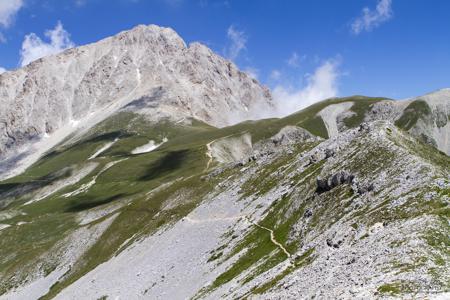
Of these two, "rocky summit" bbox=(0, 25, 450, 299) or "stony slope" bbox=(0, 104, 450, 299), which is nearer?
"rocky summit" bbox=(0, 25, 450, 299)

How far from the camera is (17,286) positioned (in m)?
132

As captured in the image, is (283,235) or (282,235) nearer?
(283,235)

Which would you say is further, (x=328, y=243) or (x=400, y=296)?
(x=328, y=243)

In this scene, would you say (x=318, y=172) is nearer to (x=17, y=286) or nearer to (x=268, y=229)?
(x=268, y=229)

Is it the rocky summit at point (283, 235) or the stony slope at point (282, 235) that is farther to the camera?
the stony slope at point (282, 235)

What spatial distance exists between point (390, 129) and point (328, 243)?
35.4 meters

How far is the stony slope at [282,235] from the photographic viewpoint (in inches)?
1687

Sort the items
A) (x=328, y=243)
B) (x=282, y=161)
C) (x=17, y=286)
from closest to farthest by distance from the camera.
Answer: (x=328, y=243) → (x=282, y=161) → (x=17, y=286)

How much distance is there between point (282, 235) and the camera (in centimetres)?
7225

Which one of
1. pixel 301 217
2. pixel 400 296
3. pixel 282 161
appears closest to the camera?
pixel 400 296

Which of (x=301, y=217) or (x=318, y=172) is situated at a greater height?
(x=318, y=172)

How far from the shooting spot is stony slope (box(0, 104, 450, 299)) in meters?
42.8

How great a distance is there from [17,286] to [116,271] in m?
48.4

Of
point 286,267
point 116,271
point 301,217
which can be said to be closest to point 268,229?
point 301,217
